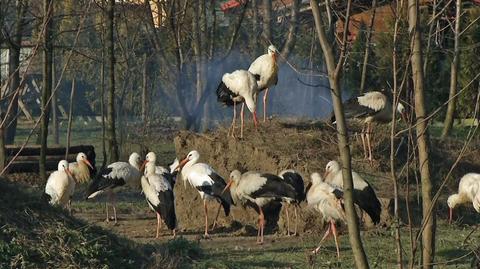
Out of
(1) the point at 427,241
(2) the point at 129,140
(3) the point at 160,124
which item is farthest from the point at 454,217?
(3) the point at 160,124

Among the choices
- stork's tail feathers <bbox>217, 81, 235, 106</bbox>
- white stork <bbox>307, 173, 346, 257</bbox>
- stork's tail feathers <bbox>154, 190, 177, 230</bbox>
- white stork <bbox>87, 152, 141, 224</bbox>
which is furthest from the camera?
white stork <bbox>87, 152, 141, 224</bbox>

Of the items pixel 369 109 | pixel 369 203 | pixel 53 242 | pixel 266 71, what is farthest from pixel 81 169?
pixel 53 242

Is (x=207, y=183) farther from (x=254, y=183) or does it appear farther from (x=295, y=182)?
(x=295, y=182)

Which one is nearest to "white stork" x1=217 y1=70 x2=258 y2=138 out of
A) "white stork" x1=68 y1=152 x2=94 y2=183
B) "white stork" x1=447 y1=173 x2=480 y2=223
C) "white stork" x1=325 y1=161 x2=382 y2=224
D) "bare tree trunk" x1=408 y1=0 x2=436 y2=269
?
"white stork" x1=447 y1=173 x2=480 y2=223

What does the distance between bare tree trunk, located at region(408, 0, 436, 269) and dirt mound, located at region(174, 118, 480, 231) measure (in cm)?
812

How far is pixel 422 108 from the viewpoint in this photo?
6434 millimetres

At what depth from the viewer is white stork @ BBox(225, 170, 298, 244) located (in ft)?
45.6

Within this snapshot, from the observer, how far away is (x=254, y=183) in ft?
46.9

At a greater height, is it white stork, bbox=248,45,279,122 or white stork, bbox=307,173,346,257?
white stork, bbox=248,45,279,122

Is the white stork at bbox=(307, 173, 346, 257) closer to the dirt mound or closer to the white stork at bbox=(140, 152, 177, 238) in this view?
the dirt mound

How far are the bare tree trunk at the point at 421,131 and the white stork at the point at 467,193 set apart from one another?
25.3ft

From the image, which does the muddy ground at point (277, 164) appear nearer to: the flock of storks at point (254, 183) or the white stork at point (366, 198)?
the flock of storks at point (254, 183)

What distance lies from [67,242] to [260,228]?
17.6ft

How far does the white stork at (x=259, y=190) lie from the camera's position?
45.6 feet
